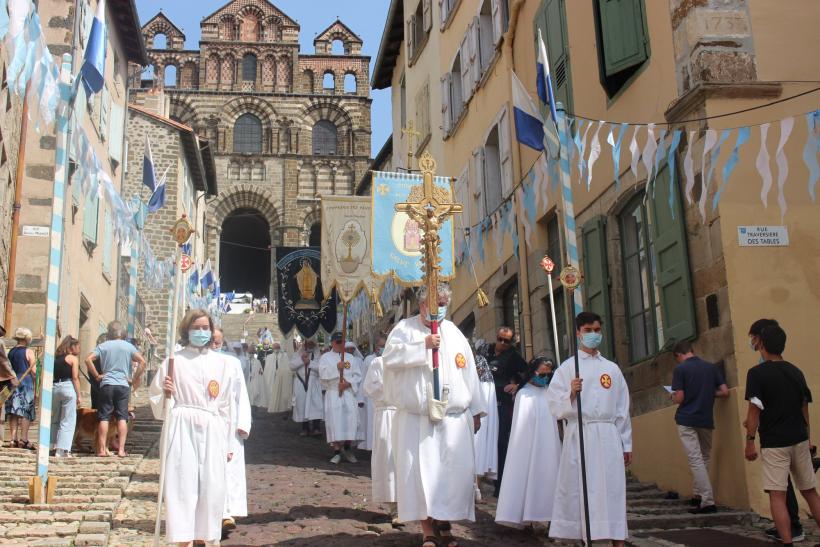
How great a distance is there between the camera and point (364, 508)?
8930mm

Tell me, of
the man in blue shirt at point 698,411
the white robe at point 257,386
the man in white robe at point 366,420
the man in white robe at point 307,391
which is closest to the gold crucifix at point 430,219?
the man in blue shirt at point 698,411

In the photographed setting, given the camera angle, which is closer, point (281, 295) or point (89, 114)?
point (89, 114)

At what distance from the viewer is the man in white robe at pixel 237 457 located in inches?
273

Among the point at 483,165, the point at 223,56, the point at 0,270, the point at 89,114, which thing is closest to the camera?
the point at 0,270

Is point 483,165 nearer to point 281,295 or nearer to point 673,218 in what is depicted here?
point 281,295

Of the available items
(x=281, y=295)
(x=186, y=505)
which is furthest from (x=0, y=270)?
(x=186, y=505)

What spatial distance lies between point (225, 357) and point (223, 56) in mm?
49110

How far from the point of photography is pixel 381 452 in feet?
29.0

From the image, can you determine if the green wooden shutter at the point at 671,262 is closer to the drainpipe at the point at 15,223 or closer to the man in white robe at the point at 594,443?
the man in white robe at the point at 594,443

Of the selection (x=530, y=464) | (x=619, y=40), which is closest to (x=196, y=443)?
(x=530, y=464)

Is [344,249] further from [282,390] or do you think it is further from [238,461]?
[238,461]

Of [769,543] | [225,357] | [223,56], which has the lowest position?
[769,543]

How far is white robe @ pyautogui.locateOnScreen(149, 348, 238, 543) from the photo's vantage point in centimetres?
644

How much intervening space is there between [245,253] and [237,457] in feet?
160
